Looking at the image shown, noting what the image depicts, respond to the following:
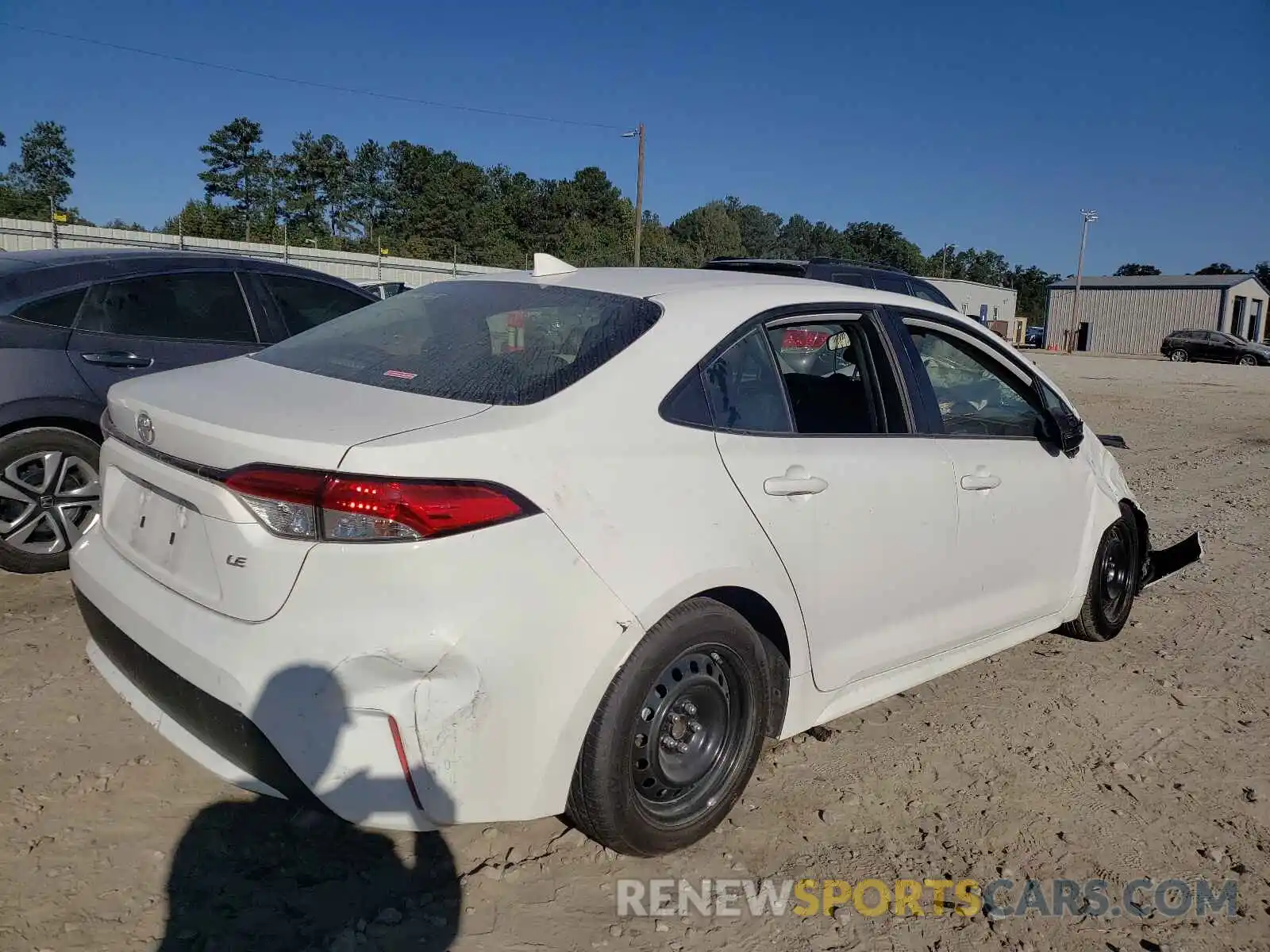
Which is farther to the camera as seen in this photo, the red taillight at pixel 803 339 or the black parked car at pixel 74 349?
the black parked car at pixel 74 349

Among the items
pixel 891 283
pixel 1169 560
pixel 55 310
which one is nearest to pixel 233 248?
pixel 891 283

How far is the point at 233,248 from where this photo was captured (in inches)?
1136

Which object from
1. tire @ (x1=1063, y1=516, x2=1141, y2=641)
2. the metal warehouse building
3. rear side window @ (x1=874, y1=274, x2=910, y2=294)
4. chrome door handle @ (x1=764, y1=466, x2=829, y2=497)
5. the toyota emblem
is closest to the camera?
the toyota emblem

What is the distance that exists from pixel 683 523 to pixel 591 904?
3.39 ft

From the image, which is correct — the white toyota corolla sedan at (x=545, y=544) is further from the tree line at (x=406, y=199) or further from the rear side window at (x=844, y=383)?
the tree line at (x=406, y=199)

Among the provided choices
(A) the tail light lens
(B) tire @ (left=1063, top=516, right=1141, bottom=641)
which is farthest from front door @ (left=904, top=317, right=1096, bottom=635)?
(A) the tail light lens

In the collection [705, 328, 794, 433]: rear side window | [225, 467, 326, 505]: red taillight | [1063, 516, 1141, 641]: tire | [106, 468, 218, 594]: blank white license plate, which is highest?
[705, 328, 794, 433]: rear side window

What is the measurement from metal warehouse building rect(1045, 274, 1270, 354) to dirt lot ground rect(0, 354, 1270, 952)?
5898 cm

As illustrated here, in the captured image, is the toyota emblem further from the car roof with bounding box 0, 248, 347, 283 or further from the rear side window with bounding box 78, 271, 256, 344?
the car roof with bounding box 0, 248, 347, 283

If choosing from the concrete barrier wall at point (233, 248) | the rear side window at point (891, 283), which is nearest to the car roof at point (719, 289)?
the rear side window at point (891, 283)

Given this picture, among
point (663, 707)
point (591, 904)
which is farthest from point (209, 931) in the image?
point (663, 707)

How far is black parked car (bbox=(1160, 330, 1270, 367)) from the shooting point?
37438 millimetres

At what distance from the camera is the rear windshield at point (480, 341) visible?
8.21 feet

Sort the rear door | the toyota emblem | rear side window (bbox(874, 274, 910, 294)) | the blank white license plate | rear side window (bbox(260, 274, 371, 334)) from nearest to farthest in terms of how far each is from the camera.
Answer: the blank white license plate < the toyota emblem < the rear door < rear side window (bbox(260, 274, 371, 334)) < rear side window (bbox(874, 274, 910, 294))
